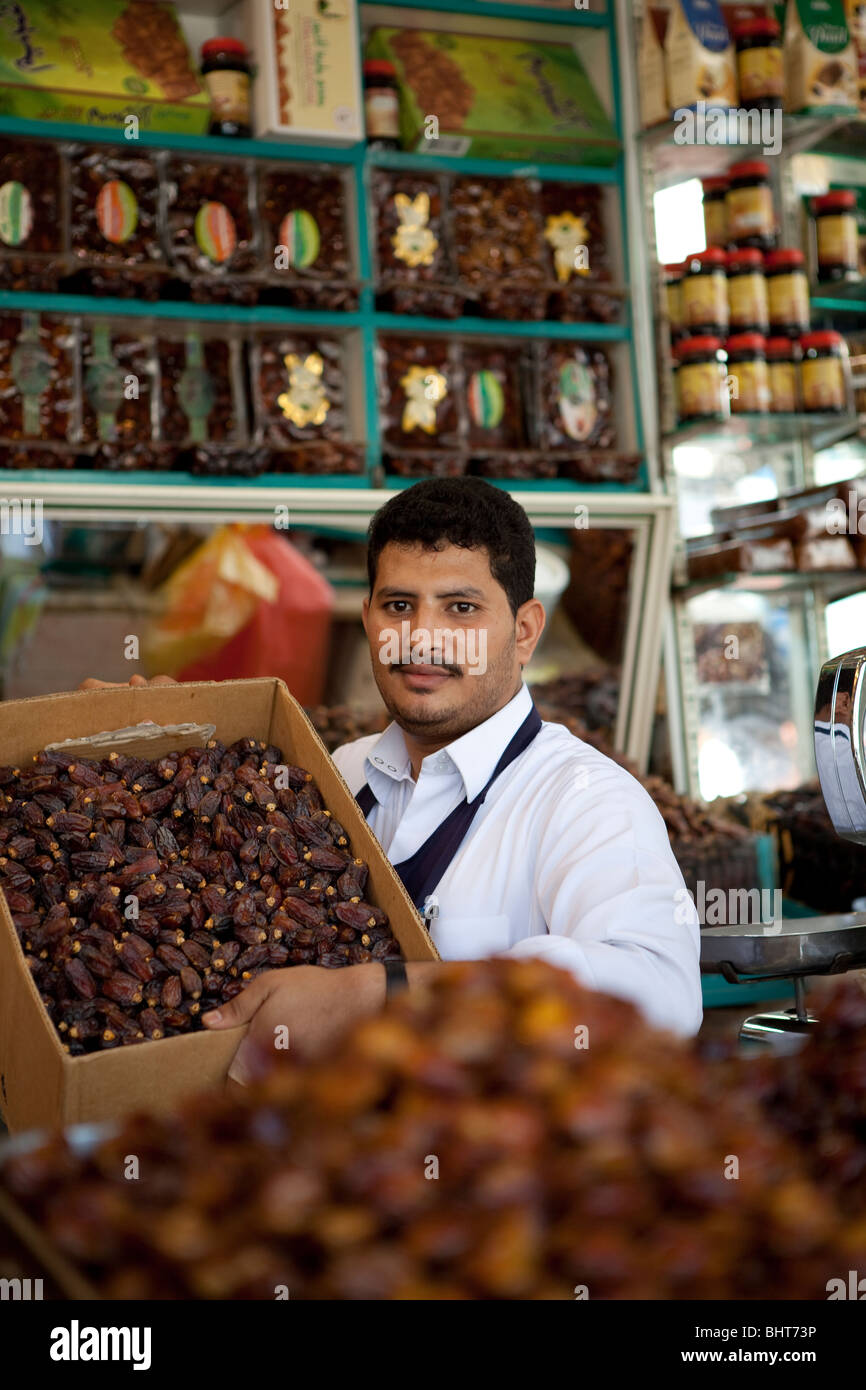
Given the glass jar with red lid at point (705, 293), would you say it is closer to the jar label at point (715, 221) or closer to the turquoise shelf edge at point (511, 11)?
the jar label at point (715, 221)

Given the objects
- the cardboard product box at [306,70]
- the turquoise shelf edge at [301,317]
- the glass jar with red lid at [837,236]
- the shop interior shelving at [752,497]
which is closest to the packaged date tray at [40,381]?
→ the turquoise shelf edge at [301,317]

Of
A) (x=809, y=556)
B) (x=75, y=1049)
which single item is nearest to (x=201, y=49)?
(x=809, y=556)

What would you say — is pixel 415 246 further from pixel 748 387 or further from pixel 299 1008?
pixel 299 1008

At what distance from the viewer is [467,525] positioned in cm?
157

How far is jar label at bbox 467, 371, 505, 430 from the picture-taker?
369cm

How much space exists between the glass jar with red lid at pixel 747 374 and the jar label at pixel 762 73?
68cm

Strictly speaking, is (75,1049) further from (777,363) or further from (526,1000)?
(777,363)

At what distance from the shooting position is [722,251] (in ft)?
12.8

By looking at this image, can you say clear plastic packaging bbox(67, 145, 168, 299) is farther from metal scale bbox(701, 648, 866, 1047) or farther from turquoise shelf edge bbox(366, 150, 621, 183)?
metal scale bbox(701, 648, 866, 1047)

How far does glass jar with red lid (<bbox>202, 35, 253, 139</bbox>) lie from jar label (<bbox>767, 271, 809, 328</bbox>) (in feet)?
A: 5.29

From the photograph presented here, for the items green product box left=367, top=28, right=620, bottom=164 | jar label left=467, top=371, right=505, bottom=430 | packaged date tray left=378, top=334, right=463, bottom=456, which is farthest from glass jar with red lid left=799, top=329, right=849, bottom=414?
packaged date tray left=378, top=334, right=463, bottom=456

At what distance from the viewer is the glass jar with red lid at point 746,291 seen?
12.7ft

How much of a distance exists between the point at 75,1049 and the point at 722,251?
134 inches

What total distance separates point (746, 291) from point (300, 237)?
1.33 meters
